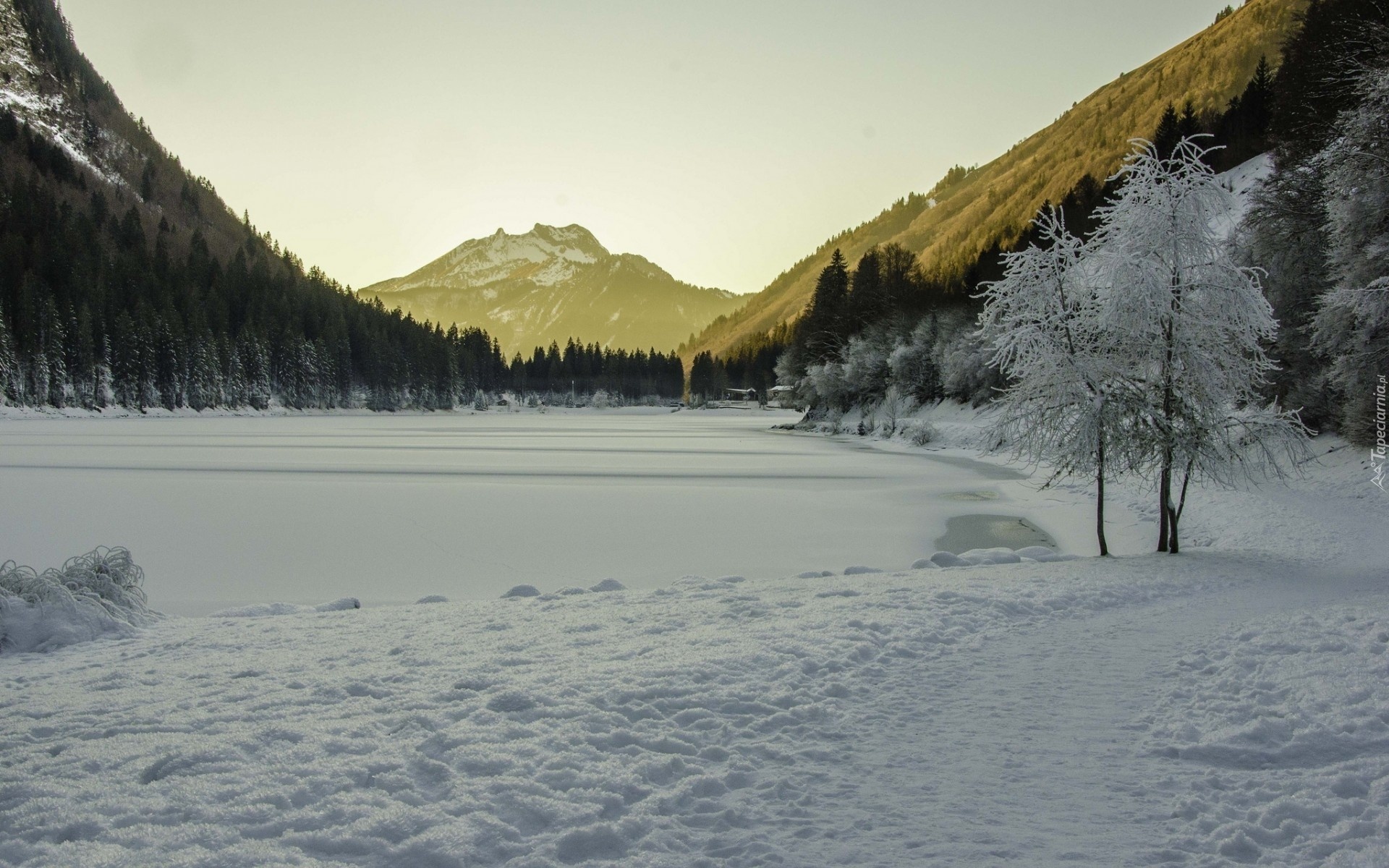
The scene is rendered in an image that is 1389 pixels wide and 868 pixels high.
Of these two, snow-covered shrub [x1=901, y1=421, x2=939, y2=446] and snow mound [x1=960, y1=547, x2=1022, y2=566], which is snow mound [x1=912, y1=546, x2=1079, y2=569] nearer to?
snow mound [x1=960, y1=547, x2=1022, y2=566]

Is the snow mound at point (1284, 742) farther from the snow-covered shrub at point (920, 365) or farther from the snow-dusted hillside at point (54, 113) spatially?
the snow-dusted hillside at point (54, 113)

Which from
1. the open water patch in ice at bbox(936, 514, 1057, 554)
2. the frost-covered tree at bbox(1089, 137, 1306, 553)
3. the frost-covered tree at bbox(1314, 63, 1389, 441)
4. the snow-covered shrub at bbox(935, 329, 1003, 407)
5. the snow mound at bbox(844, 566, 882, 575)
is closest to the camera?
the snow mound at bbox(844, 566, 882, 575)

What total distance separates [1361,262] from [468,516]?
86.5ft

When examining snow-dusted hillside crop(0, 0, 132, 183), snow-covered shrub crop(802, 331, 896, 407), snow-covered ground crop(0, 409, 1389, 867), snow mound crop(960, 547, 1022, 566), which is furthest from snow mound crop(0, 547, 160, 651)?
snow-dusted hillside crop(0, 0, 132, 183)

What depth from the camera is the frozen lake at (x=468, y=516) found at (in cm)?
1466

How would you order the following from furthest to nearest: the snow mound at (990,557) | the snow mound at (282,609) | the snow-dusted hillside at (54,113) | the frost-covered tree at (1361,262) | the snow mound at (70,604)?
the snow-dusted hillside at (54,113), the frost-covered tree at (1361,262), the snow mound at (990,557), the snow mound at (282,609), the snow mound at (70,604)

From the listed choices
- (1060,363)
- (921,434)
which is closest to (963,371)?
(921,434)

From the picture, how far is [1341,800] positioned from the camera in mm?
4758

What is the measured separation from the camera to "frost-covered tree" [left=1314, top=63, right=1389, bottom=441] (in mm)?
19406

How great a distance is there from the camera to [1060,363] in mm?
15000

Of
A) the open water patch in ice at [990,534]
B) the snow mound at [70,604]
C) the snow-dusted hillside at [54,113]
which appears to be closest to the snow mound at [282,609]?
the snow mound at [70,604]

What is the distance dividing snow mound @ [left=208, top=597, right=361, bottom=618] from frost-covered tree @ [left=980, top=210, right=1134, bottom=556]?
13165 millimetres

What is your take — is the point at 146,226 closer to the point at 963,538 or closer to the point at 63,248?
the point at 63,248

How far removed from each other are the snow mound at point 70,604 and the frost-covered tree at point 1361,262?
89.3 feet
